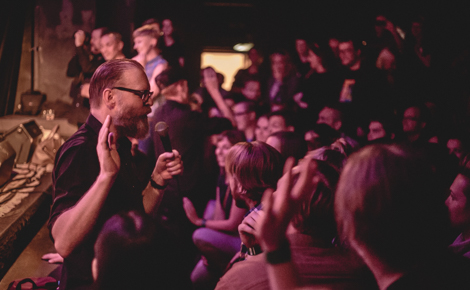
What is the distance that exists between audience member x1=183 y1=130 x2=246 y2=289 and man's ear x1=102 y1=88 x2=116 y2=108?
1362mm

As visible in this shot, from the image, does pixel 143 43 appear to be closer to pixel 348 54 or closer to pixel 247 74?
pixel 348 54

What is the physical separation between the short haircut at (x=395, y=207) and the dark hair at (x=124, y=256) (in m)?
0.64

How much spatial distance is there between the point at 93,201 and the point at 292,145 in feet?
5.06

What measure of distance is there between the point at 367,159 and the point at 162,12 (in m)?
8.72

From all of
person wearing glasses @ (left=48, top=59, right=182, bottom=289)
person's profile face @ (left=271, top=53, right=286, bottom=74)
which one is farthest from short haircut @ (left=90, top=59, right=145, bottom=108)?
person's profile face @ (left=271, top=53, right=286, bottom=74)

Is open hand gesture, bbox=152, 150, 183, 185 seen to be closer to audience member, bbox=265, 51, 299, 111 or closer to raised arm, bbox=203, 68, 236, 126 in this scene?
raised arm, bbox=203, 68, 236, 126

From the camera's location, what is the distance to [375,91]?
4.06 metres

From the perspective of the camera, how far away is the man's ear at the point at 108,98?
1.39 m

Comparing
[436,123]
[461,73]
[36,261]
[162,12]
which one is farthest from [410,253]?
[162,12]

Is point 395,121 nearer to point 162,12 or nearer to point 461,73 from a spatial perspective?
point 461,73

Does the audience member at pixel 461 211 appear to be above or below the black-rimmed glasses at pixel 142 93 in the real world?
below

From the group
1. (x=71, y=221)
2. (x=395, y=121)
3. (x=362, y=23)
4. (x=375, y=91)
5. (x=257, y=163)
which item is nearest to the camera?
(x=71, y=221)

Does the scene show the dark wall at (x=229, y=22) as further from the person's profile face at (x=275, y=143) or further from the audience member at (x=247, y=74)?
the person's profile face at (x=275, y=143)

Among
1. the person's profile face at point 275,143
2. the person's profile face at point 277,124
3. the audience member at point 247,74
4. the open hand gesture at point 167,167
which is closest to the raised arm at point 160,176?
the open hand gesture at point 167,167
